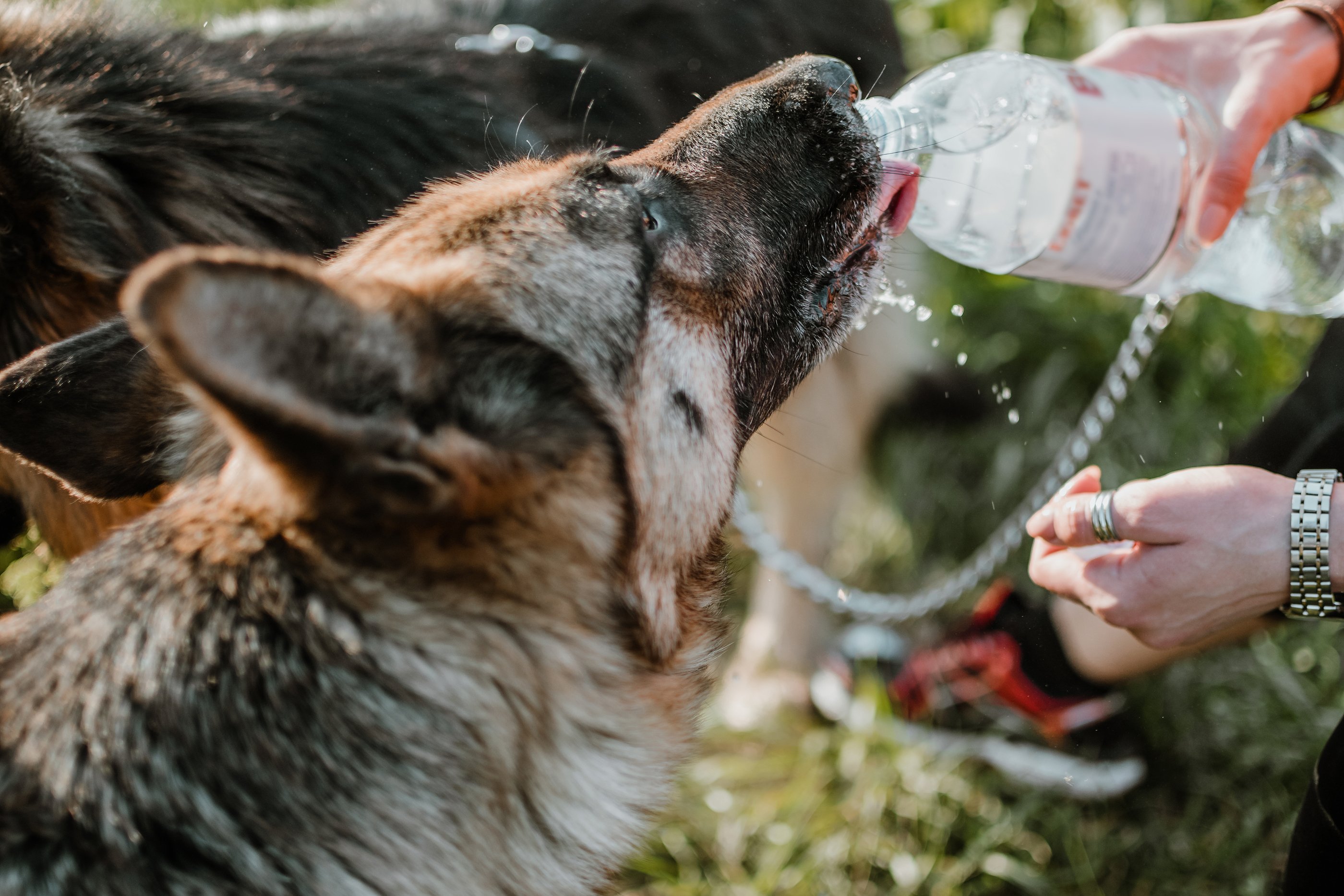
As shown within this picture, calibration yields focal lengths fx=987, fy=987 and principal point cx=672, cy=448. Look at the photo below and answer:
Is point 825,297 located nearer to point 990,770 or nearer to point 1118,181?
point 1118,181

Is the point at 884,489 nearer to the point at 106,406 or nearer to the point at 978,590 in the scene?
the point at 978,590

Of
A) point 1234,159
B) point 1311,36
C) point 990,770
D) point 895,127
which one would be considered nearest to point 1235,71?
point 1311,36

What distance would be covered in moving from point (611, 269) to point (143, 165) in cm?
124

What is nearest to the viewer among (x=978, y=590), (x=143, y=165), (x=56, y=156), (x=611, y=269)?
(x=611, y=269)

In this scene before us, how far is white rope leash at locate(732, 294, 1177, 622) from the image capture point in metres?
2.90

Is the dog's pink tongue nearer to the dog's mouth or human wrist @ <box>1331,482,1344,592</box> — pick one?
the dog's mouth

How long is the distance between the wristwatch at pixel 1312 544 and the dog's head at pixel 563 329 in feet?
2.95

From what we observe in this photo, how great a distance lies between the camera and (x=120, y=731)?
4.25 feet

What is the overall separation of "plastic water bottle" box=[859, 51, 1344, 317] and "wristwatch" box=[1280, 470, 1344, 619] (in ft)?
2.39

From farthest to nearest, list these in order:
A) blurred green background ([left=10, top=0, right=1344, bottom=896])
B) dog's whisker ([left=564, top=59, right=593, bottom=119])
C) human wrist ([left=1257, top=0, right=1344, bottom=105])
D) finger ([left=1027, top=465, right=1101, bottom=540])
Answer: blurred green background ([left=10, top=0, right=1344, bottom=896])
dog's whisker ([left=564, top=59, right=593, bottom=119])
human wrist ([left=1257, top=0, right=1344, bottom=105])
finger ([left=1027, top=465, right=1101, bottom=540])

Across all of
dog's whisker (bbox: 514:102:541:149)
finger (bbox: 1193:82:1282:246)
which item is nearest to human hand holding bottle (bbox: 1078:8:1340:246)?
finger (bbox: 1193:82:1282:246)

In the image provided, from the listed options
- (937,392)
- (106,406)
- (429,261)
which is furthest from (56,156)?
(937,392)

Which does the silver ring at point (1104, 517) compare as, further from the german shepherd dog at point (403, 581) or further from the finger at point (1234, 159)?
the finger at point (1234, 159)

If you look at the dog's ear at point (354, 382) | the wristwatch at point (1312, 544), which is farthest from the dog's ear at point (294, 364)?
the wristwatch at point (1312, 544)
